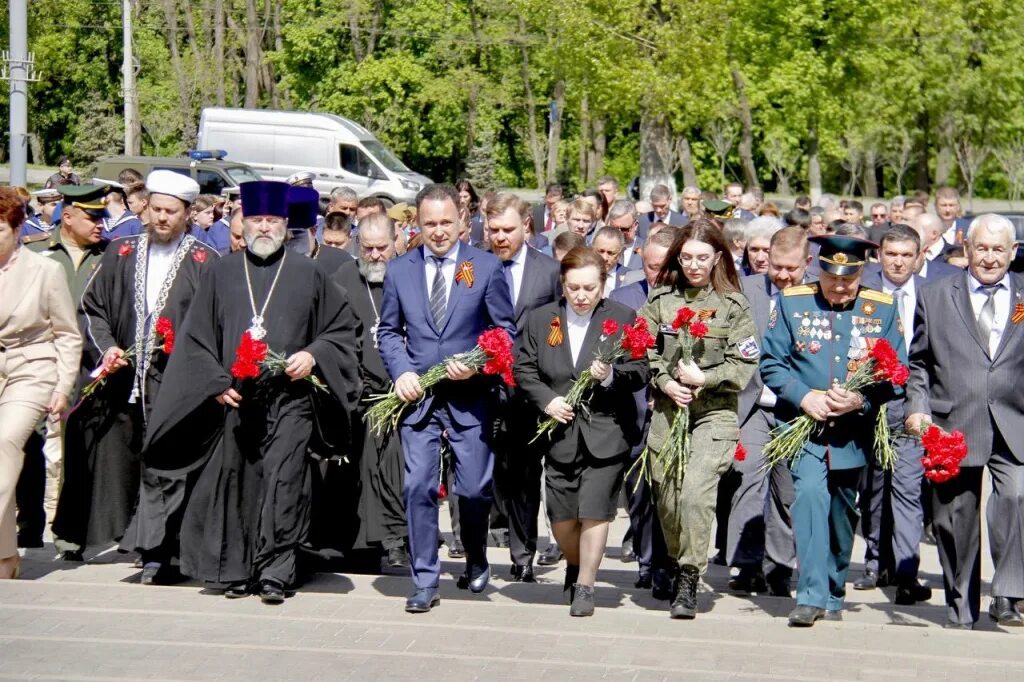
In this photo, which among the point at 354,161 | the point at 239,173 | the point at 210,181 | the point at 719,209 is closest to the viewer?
the point at 719,209

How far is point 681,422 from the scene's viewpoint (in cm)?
828

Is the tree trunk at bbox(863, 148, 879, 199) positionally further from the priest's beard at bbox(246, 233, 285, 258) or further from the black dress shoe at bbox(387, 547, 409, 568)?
the priest's beard at bbox(246, 233, 285, 258)

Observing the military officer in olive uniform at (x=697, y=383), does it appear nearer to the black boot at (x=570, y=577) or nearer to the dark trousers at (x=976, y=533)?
the black boot at (x=570, y=577)

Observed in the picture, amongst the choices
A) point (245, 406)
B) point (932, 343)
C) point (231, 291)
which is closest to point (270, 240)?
point (231, 291)

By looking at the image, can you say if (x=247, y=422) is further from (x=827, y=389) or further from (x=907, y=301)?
(x=907, y=301)

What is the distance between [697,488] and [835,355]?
3.20 feet

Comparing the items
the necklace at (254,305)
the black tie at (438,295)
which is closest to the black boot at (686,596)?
the black tie at (438,295)

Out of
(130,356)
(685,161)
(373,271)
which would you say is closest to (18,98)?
(373,271)

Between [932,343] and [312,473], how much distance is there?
333cm

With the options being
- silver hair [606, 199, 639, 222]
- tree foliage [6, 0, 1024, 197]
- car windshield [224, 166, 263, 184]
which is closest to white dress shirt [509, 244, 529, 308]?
silver hair [606, 199, 639, 222]

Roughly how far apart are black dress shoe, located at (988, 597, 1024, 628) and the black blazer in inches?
81.6

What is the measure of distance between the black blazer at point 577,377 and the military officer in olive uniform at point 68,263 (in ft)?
8.88

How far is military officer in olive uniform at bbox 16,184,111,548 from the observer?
32.9 feet

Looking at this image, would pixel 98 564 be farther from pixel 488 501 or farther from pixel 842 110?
pixel 842 110
